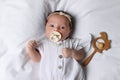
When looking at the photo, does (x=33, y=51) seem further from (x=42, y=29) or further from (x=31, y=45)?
(x=42, y=29)

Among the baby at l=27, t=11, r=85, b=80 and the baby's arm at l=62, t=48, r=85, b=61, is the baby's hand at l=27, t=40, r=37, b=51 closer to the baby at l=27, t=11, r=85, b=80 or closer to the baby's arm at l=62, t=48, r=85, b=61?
the baby at l=27, t=11, r=85, b=80

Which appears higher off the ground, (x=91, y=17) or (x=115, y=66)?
(x=91, y=17)

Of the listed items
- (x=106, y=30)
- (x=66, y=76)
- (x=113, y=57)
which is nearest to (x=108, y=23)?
(x=106, y=30)

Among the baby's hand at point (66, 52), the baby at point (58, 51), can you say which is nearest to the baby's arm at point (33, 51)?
the baby at point (58, 51)

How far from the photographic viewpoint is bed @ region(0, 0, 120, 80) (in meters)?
1.33

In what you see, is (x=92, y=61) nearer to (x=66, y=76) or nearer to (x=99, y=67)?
(x=99, y=67)

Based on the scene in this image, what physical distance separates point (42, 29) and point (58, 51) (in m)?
0.15

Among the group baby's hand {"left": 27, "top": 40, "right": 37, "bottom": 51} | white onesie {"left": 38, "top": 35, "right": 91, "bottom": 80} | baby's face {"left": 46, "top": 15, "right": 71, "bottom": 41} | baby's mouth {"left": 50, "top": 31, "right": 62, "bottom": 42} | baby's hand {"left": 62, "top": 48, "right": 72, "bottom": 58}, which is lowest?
white onesie {"left": 38, "top": 35, "right": 91, "bottom": 80}

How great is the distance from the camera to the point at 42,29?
1.42 m

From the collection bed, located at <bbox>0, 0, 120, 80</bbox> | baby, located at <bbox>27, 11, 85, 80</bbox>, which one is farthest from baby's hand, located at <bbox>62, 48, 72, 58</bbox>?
bed, located at <bbox>0, 0, 120, 80</bbox>

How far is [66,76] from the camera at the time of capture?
4.36 feet

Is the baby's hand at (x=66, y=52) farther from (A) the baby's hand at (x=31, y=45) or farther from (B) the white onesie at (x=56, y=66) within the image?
(A) the baby's hand at (x=31, y=45)

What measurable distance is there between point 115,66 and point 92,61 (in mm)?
112

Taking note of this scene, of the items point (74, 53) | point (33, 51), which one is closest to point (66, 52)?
point (74, 53)
